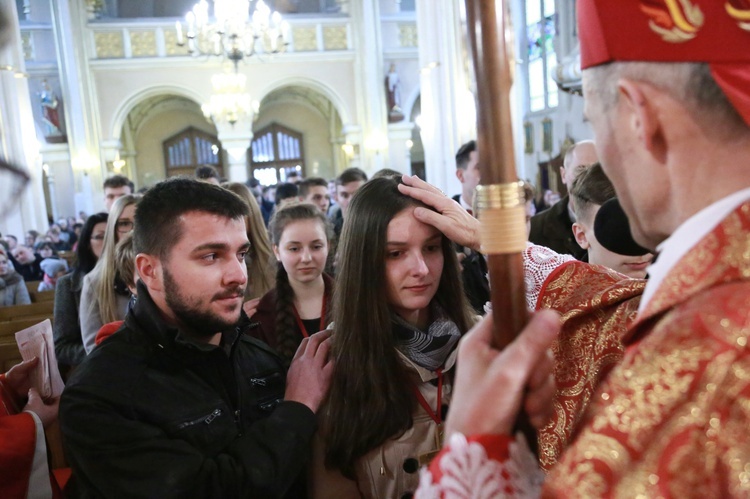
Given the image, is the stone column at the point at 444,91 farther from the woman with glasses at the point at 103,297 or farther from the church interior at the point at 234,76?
the woman with glasses at the point at 103,297

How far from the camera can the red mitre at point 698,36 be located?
0.70 m

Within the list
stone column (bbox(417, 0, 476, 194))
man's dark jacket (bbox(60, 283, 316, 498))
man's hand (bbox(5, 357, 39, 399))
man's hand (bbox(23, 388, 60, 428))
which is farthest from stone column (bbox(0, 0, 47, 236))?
man's dark jacket (bbox(60, 283, 316, 498))

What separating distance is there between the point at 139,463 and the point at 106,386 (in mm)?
215

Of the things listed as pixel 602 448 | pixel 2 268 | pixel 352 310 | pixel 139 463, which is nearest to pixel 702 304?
pixel 602 448

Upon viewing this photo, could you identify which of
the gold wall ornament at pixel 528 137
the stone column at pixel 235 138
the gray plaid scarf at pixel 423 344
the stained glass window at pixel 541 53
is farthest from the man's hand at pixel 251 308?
the stone column at pixel 235 138

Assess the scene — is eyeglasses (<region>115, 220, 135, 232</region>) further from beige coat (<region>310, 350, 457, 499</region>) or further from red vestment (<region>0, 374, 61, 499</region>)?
beige coat (<region>310, 350, 457, 499</region>)

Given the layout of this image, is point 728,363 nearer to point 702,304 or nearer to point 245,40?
point 702,304

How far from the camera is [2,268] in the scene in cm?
580

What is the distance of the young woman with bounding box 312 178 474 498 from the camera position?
1632 mm

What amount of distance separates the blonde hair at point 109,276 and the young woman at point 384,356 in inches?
74.5

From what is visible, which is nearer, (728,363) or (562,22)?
(728,363)

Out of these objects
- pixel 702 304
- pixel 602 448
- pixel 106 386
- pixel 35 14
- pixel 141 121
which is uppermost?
pixel 35 14

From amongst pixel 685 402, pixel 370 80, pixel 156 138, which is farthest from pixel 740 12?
pixel 156 138

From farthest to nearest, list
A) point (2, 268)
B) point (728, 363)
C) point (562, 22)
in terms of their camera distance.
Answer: point (562, 22), point (2, 268), point (728, 363)
